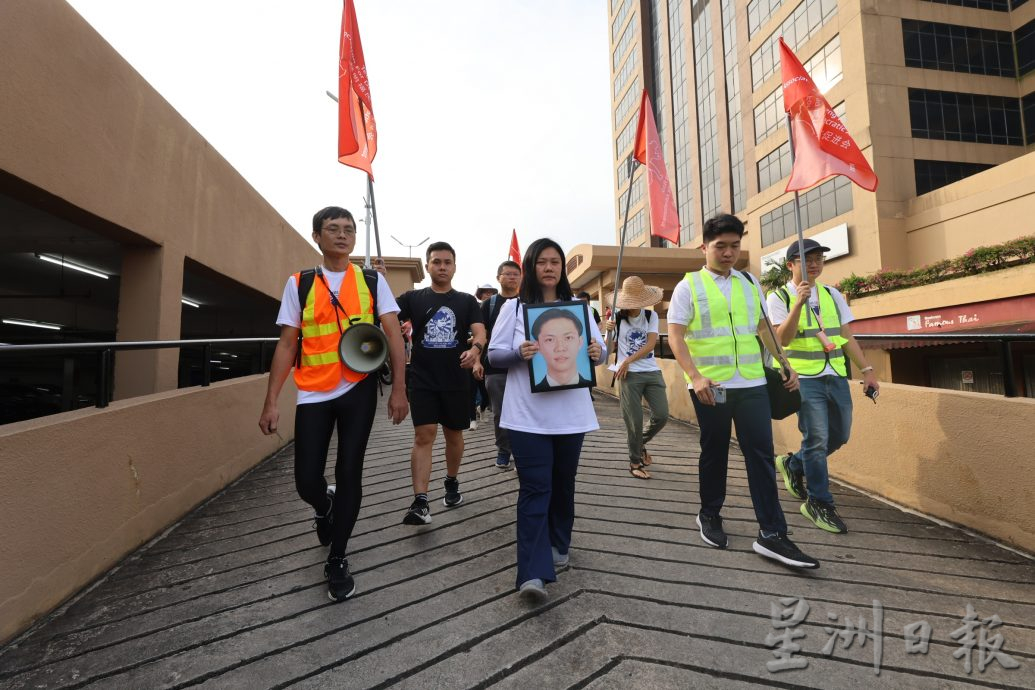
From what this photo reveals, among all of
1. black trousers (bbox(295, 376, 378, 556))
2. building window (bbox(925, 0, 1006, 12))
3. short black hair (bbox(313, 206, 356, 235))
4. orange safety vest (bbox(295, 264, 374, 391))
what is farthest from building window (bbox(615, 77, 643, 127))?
black trousers (bbox(295, 376, 378, 556))

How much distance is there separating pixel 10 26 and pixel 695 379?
4.84m

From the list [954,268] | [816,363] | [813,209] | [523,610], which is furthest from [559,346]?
[813,209]

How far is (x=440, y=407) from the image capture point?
3.49 meters

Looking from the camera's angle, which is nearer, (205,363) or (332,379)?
(332,379)

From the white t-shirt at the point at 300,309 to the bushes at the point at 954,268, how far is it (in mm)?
17887

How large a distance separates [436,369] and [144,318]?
3.18m

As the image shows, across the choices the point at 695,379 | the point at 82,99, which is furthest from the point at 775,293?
the point at 82,99

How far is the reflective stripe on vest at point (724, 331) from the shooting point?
2938 mm

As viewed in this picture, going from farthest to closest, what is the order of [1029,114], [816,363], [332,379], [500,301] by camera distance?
1. [1029,114]
2. [500,301]
3. [816,363]
4. [332,379]

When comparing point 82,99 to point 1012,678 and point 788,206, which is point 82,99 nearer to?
point 1012,678

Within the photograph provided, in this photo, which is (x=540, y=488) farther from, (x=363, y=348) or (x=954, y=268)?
(x=954, y=268)

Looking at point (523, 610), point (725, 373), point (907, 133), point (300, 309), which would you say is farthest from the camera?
point (907, 133)

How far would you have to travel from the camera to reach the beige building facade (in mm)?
17578

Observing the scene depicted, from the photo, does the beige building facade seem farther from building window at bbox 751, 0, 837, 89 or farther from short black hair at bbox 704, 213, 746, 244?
short black hair at bbox 704, 213, 746, 244
